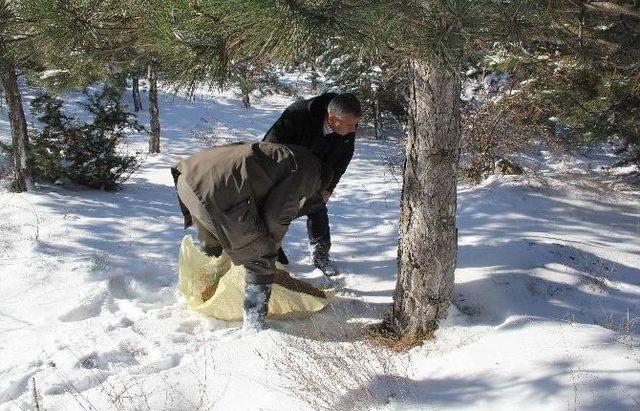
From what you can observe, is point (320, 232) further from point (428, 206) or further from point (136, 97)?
point (136, 97)

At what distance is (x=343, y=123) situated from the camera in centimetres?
353

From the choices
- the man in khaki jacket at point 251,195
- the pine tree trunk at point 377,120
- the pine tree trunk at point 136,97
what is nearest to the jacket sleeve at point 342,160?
the man in khaki jacket at point 251,195

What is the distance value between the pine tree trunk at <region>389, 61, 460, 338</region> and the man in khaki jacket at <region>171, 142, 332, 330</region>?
2.23 feet

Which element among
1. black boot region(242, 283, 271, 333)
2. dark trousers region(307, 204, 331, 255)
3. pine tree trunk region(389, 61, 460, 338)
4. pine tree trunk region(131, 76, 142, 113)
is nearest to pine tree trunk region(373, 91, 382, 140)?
dark trousers region(307, 204, 331, 255)

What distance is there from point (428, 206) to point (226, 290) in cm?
154

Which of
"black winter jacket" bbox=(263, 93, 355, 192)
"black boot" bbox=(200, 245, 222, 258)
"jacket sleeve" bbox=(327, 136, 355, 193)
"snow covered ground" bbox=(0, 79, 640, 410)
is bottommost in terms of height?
"snow covered ground" bbox=(0, 79, 640, 410)

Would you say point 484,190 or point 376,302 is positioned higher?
point 484,190

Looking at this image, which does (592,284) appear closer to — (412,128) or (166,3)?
(412,128)

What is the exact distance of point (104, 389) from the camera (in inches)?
104

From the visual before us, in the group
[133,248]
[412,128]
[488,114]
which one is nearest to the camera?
[412,128]

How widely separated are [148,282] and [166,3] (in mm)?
2653

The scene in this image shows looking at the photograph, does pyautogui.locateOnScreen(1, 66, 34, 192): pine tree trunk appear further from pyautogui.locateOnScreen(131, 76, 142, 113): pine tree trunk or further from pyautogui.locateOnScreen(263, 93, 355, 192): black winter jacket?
pyautogui.locateOnScreen(131, 76, 142, 113): pine tree trunk

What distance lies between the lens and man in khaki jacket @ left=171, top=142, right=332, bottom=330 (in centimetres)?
309

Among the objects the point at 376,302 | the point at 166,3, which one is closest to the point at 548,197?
the point at 376,302
